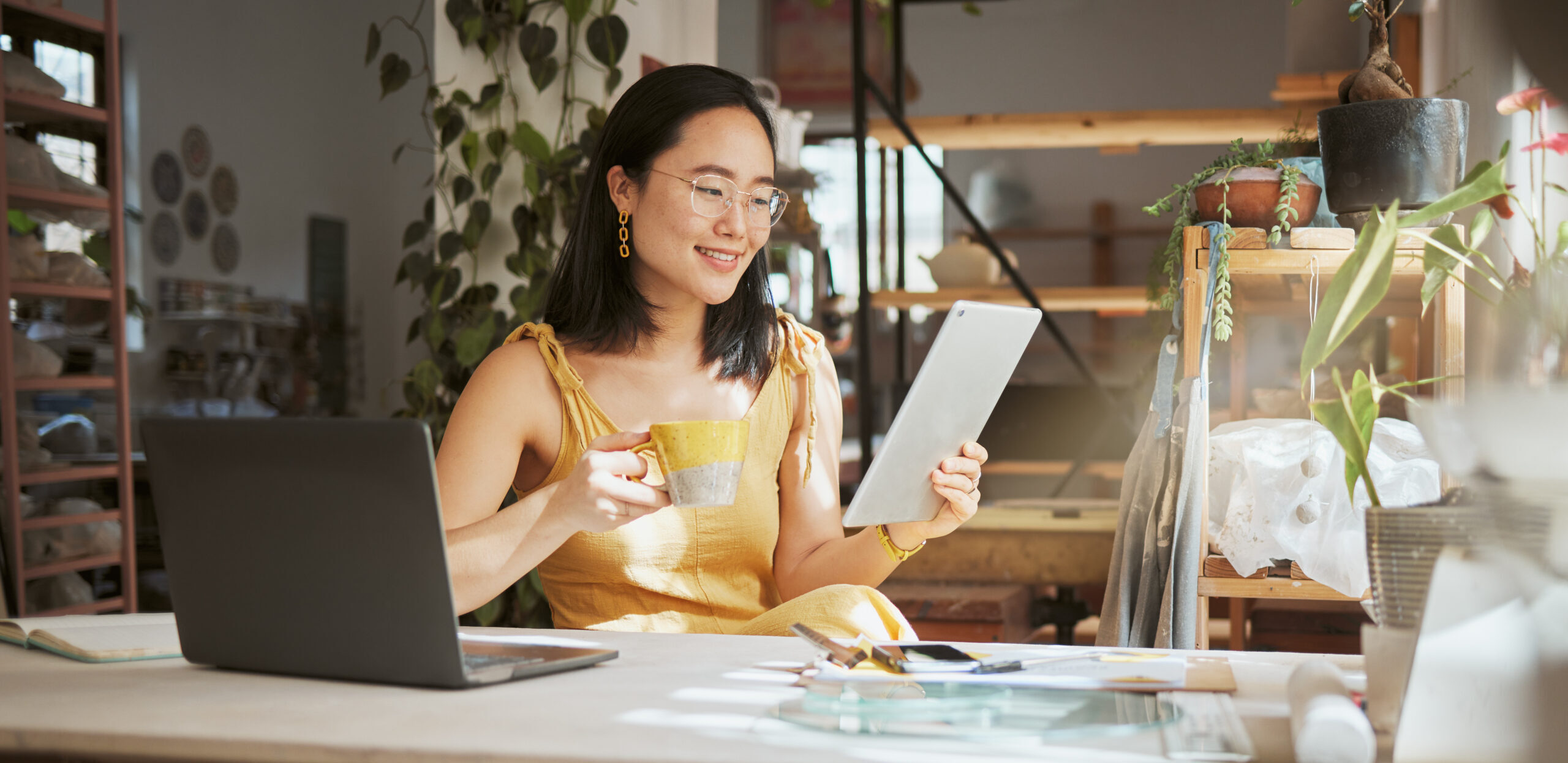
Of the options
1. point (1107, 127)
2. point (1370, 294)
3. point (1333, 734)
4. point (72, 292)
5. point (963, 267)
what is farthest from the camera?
point (963, 267)

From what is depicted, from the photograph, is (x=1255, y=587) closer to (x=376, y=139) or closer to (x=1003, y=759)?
(x=1003, y=759)

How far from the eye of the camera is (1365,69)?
1614 millimetres

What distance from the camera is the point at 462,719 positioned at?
2.52 ft

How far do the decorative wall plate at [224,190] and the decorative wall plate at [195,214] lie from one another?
5 centimetres

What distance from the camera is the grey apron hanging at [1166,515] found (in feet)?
5.30

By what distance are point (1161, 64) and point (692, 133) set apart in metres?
5.98

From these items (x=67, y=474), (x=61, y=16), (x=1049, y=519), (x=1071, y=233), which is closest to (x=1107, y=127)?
(x=1049, y=519)

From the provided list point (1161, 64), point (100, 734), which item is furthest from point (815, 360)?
point (1161, 64)

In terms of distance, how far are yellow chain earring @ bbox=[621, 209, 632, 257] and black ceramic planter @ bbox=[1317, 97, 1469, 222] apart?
0.93m

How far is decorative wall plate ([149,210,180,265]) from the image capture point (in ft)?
17.9

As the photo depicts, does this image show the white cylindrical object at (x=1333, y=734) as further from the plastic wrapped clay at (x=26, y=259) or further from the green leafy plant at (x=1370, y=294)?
the plastic wrapped clay at (x=26, y=259)

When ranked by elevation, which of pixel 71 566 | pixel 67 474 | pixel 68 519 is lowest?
pixel 71 566

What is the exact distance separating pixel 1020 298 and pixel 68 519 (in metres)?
2.38

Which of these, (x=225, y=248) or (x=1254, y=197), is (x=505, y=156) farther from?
(x=225, y=248)
